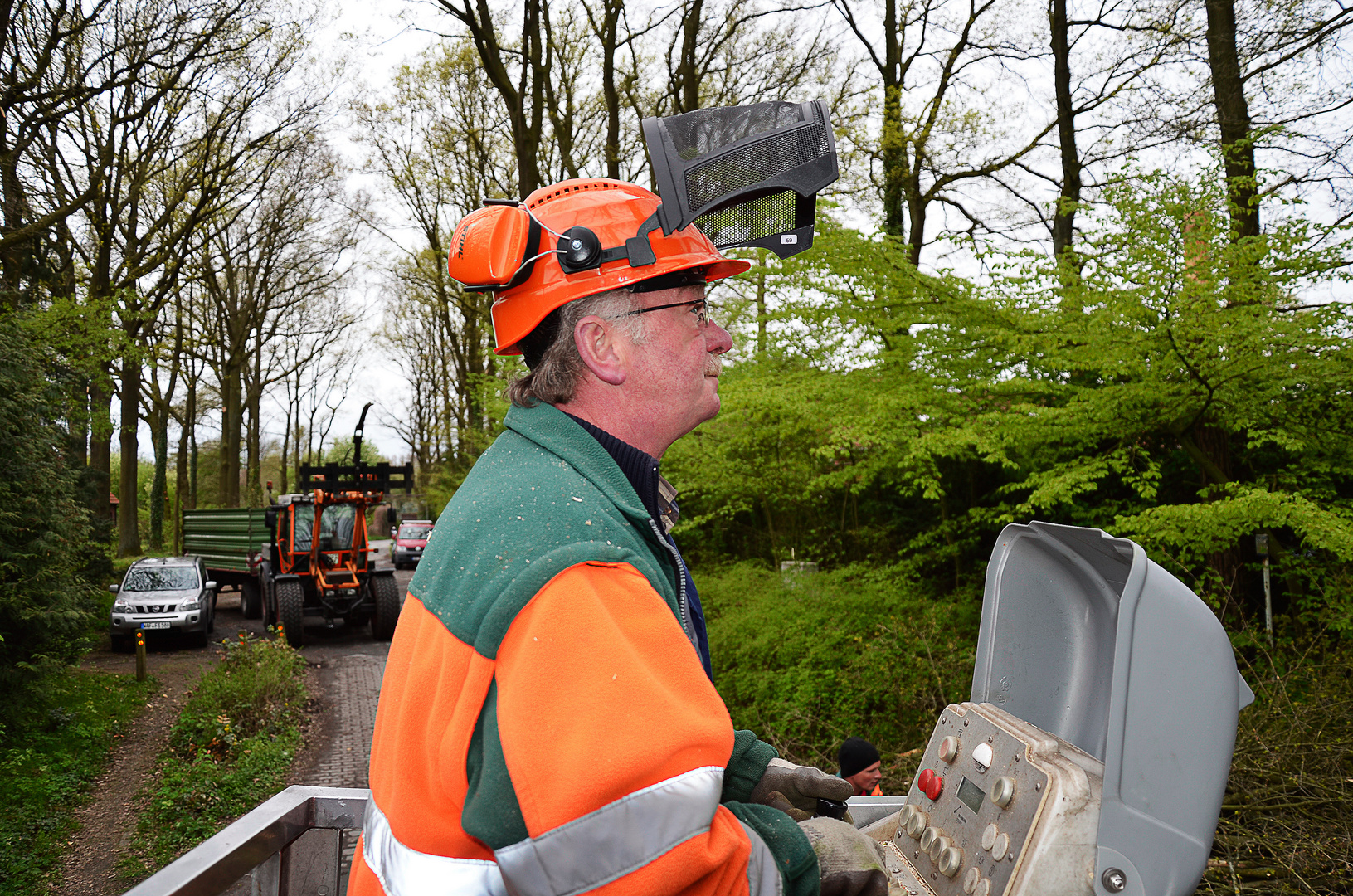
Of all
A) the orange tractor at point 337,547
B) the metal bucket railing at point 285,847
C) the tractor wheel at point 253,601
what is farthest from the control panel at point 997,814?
the tractor wheel at point 253,601

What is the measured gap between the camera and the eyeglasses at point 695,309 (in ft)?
5.57

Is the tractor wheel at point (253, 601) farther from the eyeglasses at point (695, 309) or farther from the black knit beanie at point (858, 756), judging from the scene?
the eyeglasses at point (695, 309)

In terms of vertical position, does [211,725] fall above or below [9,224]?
below

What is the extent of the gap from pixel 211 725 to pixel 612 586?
9.20m

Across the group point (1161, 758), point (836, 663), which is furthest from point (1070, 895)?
point (836, 663)

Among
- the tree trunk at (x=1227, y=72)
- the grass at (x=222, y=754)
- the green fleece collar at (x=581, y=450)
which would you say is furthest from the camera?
the tree trunk at (x=1227, y=72)

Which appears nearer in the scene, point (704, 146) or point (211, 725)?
point (704, 146)

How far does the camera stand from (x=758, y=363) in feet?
25.9

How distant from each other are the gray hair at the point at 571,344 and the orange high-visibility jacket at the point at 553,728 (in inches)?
11.7

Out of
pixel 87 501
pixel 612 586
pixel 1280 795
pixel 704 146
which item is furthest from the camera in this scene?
pixel 87 501

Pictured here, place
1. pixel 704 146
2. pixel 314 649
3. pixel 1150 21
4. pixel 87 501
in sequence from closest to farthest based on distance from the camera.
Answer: pixel 704 146
pixel 1150 21
pixel 314 649
pixel 87 501

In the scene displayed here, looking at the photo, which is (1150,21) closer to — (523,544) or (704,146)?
(704,146)

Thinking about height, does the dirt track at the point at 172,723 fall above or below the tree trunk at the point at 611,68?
below

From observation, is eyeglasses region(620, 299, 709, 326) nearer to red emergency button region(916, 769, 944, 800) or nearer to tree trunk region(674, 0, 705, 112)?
red emergency button region(916, 769, 944, 800)
